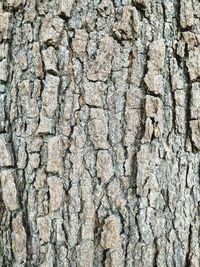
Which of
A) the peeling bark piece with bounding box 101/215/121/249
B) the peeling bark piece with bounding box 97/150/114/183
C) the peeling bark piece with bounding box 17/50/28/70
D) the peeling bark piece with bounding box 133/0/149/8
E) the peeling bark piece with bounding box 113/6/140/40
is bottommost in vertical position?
the peeling bark piece with bounding box 101/215/121/249

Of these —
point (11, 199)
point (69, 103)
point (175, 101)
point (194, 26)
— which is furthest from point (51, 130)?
point (194, 26)

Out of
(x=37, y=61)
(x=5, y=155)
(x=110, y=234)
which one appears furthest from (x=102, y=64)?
(x=110, y=234)

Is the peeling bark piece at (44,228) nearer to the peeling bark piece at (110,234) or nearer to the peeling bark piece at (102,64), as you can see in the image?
the peeling bark piece at (110,234)

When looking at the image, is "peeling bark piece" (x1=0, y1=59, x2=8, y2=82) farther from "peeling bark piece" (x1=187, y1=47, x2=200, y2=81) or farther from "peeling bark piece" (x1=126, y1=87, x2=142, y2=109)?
"peeling bark piece" (x1=187, y1=47, x2=200, y2=81)

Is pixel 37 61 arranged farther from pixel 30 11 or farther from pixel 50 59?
pixel 30 11

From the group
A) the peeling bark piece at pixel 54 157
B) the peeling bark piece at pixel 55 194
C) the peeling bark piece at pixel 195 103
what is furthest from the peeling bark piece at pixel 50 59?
the peeling bark piece at pixel 195 103

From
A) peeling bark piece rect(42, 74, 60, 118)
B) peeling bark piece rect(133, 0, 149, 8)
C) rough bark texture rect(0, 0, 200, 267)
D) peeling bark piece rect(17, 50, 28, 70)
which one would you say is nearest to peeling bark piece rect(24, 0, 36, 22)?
rough bark texture rect(0, 0, 200, 267)

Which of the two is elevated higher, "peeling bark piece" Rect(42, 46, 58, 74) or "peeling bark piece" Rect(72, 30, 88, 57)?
"peeling bark piece" Rect(72, 30, 88, 57)
